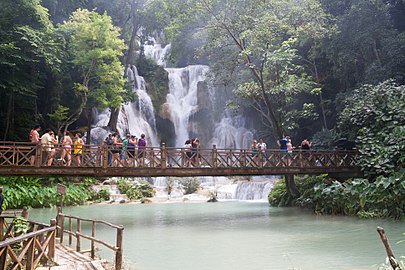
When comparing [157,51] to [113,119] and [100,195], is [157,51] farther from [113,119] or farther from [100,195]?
[100,195]

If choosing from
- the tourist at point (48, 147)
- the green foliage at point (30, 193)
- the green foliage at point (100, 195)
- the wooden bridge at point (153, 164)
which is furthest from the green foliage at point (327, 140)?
the green foliage at point (30, 193)

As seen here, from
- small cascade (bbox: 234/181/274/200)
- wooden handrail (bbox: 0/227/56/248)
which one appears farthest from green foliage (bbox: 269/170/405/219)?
wooden handrail (bbox: 0/227/56/248)

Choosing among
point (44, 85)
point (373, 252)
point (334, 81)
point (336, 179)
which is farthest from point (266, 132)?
point (373, 252)

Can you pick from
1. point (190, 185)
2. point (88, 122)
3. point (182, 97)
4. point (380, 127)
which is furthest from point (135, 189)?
point (380, 127)

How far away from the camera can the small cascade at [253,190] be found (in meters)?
25.9

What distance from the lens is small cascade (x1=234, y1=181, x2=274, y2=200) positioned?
25.9m

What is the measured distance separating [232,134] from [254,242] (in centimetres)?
2398

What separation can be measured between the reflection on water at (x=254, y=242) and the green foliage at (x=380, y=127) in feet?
8.15

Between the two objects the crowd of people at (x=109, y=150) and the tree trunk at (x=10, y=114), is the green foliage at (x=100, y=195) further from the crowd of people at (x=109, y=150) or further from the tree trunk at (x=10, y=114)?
the crowd of people at (x=109, y=150)

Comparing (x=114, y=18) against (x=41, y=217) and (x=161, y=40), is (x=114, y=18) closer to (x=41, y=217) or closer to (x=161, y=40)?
(x=161, y=40)

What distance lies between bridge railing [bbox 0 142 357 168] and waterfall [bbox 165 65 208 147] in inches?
688

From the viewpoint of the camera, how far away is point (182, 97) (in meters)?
37.1

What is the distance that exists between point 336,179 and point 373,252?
979 centimetres

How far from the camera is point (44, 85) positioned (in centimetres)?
2653
